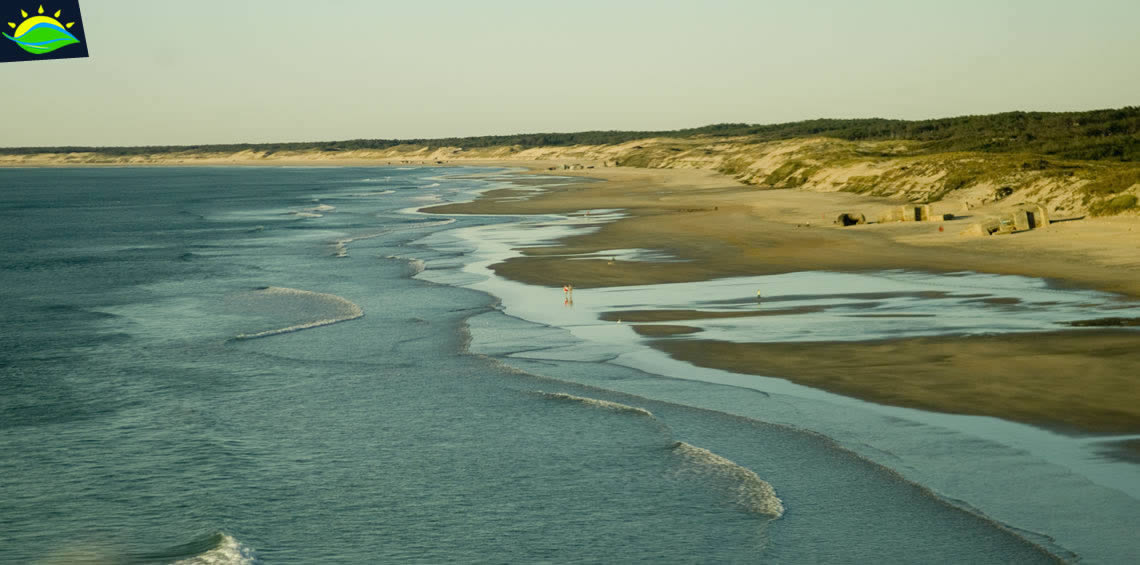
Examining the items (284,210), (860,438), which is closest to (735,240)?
(860,438)

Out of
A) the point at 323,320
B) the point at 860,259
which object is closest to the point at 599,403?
the point at 323,320

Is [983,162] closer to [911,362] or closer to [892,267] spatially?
[892,267]

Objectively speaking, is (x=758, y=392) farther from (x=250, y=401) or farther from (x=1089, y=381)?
(x=250, y=401)

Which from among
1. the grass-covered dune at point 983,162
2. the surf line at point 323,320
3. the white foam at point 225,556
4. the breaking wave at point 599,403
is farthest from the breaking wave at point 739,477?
the grass-covered dune at point 983,162

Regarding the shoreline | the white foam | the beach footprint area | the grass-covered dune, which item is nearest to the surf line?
the beach footprint area

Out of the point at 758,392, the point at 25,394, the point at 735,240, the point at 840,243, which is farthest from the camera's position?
the point at 735,240

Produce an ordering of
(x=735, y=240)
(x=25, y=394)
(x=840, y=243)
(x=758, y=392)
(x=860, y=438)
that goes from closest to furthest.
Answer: (x=860, y=438), (x=758, y=392), (x=25, y=394), (x=840, y=243), (x=735, y=240)
